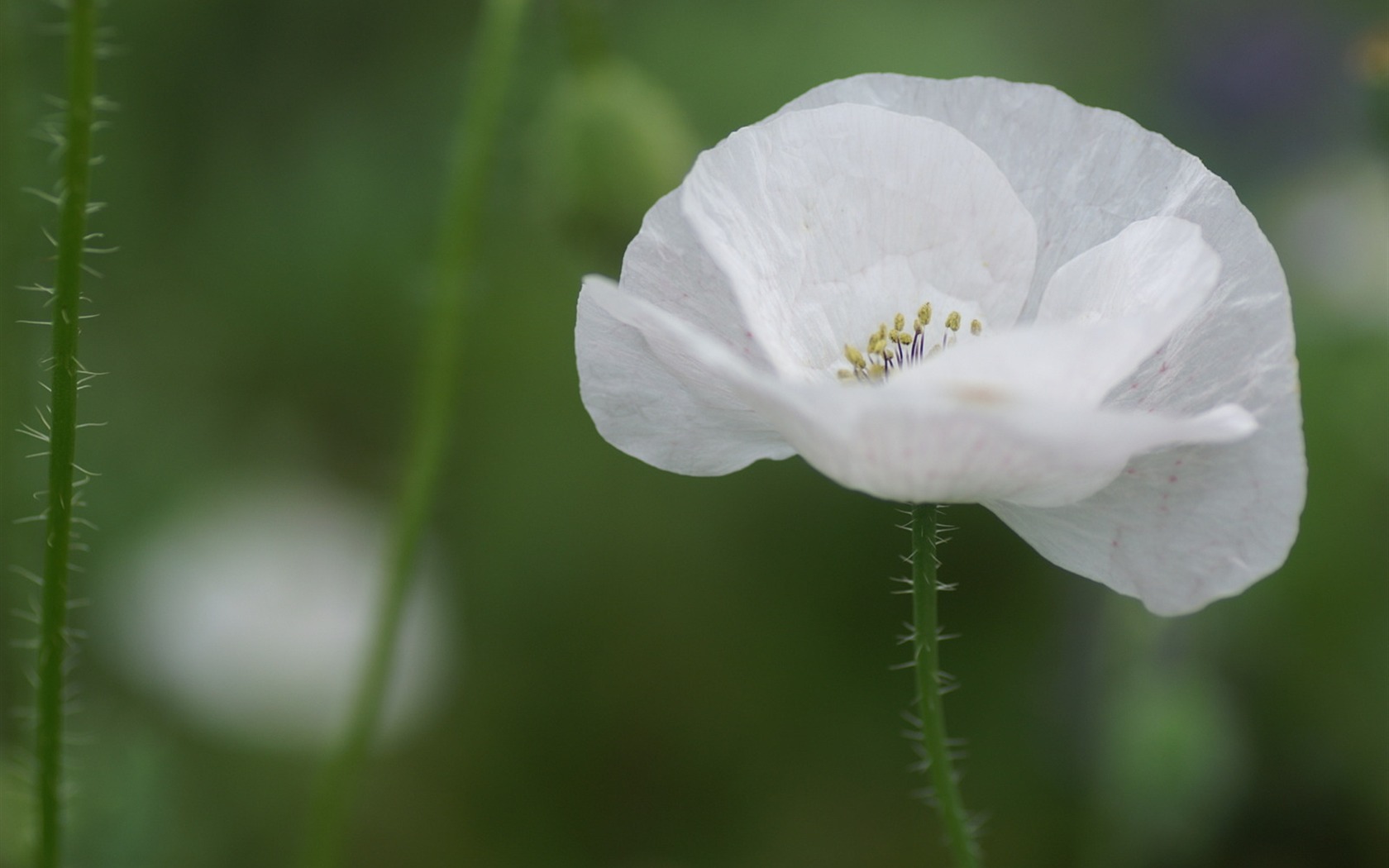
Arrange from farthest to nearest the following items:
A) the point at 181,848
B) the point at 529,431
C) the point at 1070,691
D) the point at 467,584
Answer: the point at 529,431 → the point at 467,584 → the point at 1070,691 → the point at 181,848

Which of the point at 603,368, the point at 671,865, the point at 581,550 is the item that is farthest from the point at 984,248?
the point at 581,550

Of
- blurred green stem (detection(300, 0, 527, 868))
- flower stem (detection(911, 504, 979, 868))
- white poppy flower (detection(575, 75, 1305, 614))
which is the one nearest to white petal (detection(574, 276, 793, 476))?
white poppy flower (detection(575, 75, 1305, 614))

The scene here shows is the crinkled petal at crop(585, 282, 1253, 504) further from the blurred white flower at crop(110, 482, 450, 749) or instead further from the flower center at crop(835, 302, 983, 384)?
the blurred white flower at crop(110, 482, 450, 749)

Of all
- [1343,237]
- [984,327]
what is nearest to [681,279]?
[984,327]

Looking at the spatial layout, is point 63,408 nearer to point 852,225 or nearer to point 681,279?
point 681,279

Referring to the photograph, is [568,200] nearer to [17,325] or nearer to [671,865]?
[17,325]

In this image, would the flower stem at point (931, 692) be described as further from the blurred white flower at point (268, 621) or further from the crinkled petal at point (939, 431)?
the blurred white flower at point (268, 621)
